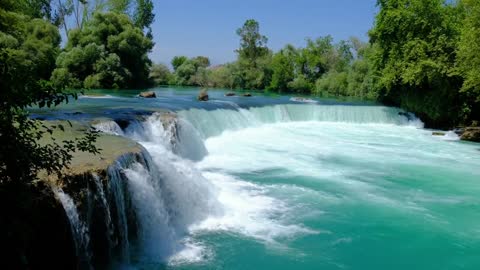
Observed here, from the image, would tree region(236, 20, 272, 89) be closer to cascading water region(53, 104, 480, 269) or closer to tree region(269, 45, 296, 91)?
tree region(269, 45, 296, 91)

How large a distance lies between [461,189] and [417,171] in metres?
1.86

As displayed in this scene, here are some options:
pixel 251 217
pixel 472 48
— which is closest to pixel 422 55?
pixel 472 48

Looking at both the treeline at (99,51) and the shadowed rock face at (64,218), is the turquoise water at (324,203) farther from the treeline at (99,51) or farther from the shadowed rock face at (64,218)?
the treeline at (99,51)

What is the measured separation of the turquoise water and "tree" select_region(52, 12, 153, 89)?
62.3 ft

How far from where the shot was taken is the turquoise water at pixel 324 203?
6.99 meters

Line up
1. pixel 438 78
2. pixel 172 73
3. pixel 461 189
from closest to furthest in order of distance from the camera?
pixel 461 189
pixel 438 78
pixel 172 73

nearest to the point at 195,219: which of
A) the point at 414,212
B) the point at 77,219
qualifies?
the point at 77,219

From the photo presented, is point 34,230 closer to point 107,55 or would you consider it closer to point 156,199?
point 156,199

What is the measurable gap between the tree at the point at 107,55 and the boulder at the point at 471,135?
25.6 m

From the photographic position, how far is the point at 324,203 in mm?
9586

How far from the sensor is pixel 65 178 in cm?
524

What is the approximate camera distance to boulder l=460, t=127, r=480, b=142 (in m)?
20.1

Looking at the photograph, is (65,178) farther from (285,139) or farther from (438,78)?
(438,78)

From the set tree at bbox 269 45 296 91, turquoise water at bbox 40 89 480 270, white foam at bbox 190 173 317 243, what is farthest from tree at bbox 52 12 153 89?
white foam at bbox 190 173 317 243
